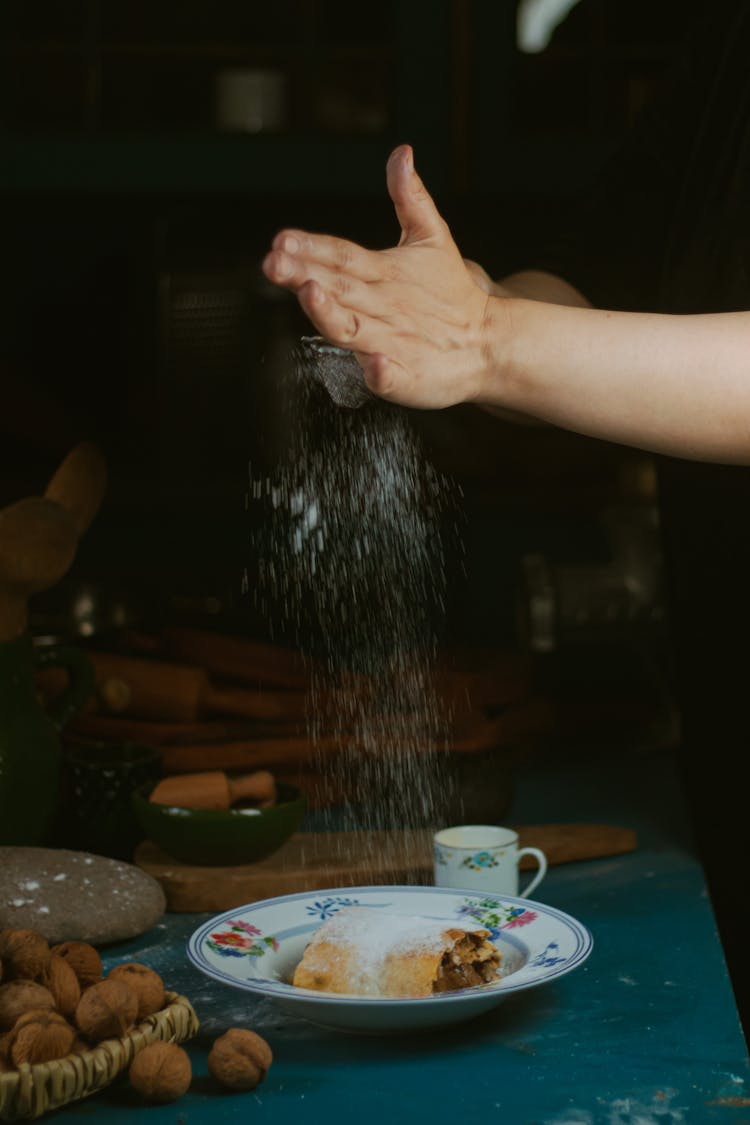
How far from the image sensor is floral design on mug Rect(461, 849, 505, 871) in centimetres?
130

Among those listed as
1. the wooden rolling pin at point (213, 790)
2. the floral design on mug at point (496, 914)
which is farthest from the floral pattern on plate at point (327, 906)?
the wooden rolling pin at point (213, 790)

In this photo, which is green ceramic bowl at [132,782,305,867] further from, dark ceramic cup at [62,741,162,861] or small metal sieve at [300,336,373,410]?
small metal sieve at [300,336,373,410]

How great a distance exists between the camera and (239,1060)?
94cm

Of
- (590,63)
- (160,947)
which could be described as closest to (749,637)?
(160,947)

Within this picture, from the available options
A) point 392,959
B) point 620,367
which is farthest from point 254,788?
point 620,367

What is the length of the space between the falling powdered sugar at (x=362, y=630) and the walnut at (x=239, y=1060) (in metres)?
0.64

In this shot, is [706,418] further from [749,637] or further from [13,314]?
[13,314]

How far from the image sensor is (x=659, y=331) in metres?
1.02

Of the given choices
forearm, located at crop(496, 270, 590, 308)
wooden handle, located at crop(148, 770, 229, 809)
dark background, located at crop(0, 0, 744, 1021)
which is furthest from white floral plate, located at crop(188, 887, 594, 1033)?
dark background, located at crop(0, 0, 744, 1021)

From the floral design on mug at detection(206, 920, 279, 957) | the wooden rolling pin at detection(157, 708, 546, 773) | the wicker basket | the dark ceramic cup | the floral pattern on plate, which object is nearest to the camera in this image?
the wicker basket

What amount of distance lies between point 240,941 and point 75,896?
170 mm

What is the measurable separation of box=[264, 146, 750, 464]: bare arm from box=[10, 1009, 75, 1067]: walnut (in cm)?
48

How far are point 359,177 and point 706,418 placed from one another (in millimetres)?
1723

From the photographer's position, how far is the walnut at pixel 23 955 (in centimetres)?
97
